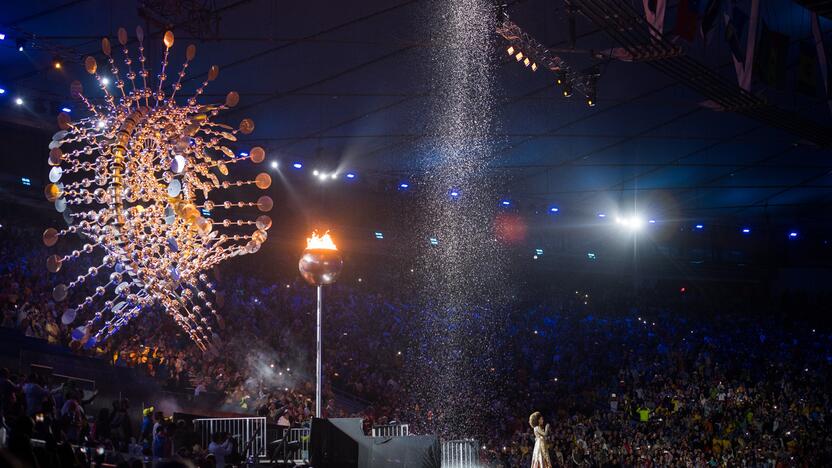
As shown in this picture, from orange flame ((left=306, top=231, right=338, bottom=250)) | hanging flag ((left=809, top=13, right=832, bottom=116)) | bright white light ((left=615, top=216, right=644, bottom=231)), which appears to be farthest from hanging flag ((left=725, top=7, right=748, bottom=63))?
bright white light ((left=615, top=216, right=644, bottom=231))

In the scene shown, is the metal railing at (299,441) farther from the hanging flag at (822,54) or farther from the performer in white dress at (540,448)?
the hanging flag at (822,54)

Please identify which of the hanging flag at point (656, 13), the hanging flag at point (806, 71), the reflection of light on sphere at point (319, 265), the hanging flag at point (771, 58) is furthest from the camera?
the hanging flag at point (806, 71)

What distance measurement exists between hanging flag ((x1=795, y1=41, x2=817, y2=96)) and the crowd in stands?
705cm

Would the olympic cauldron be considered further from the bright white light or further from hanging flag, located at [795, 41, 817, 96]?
the bright white light

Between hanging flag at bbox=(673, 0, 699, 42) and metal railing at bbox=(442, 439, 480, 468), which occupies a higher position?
hanging flag at bbox=(673, 0, 699, 42)

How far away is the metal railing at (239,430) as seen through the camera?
12164 mm

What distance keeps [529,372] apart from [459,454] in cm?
1133

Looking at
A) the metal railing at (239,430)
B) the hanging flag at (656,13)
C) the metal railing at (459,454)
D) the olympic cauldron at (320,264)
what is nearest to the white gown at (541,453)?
the metal railing at (459,454)

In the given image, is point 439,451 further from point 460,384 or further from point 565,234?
point 565,234

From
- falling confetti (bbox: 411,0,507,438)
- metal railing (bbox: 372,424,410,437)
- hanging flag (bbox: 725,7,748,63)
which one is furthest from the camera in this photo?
falling confetti (bbox: 411,0,507,438)

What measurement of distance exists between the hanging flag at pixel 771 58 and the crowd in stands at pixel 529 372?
23.8ft

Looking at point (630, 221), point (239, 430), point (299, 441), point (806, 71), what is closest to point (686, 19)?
point (806, 71)

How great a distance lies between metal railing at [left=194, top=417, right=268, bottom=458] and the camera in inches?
479

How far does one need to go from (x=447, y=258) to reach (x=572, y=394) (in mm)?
9737
